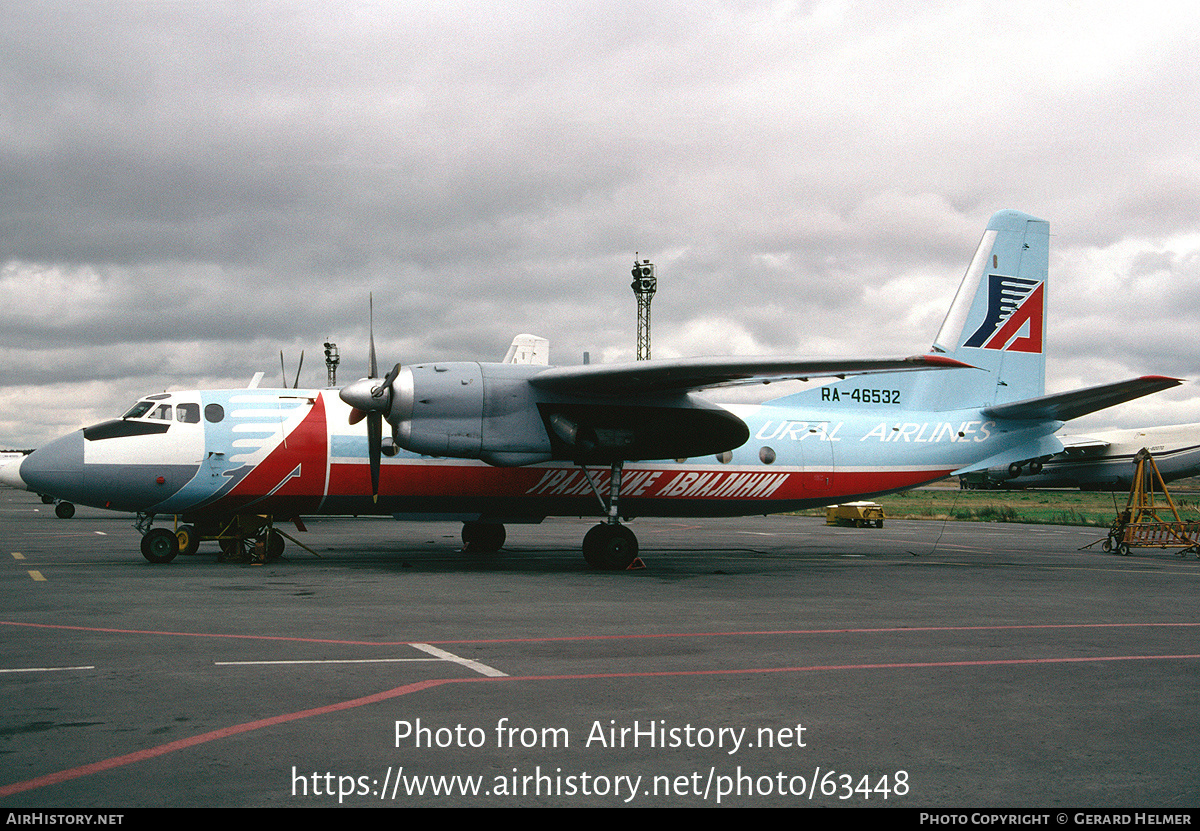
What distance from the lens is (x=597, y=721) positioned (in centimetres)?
627

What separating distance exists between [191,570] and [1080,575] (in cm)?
1756

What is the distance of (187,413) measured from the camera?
1822cm

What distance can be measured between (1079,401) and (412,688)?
59.7 ft

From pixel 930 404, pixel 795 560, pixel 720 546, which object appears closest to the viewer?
pixel 795 560

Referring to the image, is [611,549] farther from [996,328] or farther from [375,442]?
[996,328]

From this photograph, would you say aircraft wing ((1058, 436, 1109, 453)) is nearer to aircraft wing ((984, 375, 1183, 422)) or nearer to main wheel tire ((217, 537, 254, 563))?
aircraft wing ((984, 375, 1183, 422))

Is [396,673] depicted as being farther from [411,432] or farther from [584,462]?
[584,462]

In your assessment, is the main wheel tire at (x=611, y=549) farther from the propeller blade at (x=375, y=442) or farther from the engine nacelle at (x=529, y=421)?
the propeller blade at (x=375, y=442)

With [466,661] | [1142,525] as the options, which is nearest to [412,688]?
[466,661]

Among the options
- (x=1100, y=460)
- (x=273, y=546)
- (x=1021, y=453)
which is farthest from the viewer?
(x=1100, y=460)

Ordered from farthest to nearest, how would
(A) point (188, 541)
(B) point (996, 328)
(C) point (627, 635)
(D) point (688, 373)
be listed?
1. (B) point (996, 328)
2. (A) point (188, 541)
3. (D) point (688, 373)
4. (C) point (627, 635)

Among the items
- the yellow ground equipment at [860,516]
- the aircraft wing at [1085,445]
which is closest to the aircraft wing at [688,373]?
the yellow ground equipment at [860,516]

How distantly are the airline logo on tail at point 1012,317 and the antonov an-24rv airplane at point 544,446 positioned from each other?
143cm
